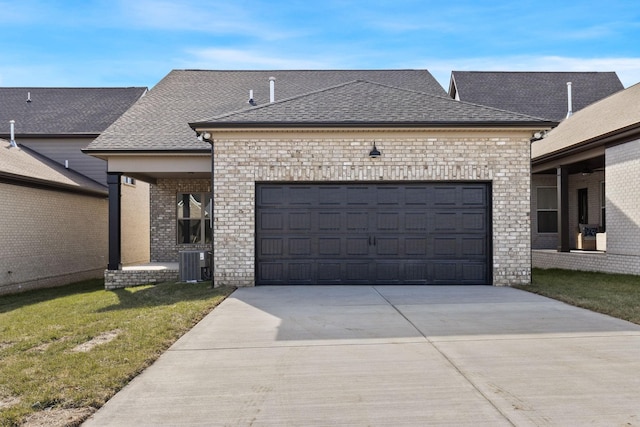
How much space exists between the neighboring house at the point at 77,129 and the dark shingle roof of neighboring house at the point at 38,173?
2.21 feet

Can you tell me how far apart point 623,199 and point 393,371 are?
39.2 ft

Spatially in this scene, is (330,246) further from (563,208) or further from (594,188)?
(594,188)

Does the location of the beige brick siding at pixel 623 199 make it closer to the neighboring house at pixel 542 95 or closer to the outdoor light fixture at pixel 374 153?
the neighboring house at pixel 542 95

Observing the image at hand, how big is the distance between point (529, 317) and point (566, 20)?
9401mm

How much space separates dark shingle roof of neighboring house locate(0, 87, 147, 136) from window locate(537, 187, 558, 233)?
1793 centimetres

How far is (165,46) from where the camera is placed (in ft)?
55.8

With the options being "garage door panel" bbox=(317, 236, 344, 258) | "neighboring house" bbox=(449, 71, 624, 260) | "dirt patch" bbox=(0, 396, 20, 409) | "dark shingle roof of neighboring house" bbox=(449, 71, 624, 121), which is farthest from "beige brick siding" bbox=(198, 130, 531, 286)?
"dark shingle roof of neighboring house" bbox=(449, 71, 624, 121)

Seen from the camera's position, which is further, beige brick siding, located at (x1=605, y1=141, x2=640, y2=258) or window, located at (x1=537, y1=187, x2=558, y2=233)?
window, located at (x1=537, y1=187, x2=558, y2=233)

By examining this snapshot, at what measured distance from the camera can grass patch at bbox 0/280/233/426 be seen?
480 cm

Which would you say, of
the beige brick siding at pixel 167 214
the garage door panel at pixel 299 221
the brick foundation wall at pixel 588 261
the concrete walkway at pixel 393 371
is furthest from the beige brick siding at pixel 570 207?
the beige brick siding at pixel 167 214

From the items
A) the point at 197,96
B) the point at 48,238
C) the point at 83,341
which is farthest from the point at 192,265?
the point at 197,96

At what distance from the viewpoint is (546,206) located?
800 inches

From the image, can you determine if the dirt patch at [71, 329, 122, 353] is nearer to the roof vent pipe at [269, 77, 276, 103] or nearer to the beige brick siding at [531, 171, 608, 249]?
the roof vent pipe at [269, 77, 276, 103]

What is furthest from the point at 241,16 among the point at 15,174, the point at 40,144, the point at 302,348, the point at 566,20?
the point at 40,144
